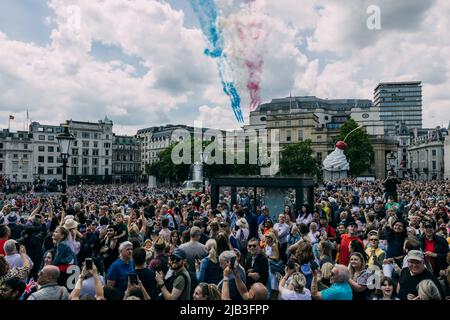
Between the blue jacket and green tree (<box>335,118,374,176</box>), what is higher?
green tree (<box>335,118,374,176</box>)

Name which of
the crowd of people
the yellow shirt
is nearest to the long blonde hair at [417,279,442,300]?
the crowd of people

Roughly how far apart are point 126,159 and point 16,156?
118 ft

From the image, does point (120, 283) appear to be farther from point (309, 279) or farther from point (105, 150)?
point (105, 150)

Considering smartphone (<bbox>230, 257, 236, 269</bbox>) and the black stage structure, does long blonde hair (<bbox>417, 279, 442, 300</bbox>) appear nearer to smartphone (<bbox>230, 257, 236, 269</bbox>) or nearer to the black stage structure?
smartphone (<bbox>230, 257, 236, 269</bbox>)

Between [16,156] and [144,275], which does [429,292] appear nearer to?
[144,275]

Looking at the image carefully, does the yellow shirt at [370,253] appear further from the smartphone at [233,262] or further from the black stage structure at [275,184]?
the black stage structure at [275,184]

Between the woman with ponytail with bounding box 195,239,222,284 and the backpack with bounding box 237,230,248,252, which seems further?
the backpack with bounding box 237,230,248,252

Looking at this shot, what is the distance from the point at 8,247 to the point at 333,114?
114704mm

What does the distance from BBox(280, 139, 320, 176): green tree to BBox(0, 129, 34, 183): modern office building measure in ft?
225

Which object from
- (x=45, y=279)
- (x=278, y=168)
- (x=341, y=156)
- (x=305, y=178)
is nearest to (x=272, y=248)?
(x=45, y=279)

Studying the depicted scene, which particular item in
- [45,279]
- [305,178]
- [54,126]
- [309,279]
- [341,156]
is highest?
[54,126]

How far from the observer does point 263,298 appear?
4.55m

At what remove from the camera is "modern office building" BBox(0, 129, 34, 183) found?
99.4 m
